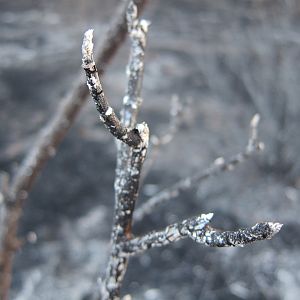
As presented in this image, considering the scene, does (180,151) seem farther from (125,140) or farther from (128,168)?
(125,140)

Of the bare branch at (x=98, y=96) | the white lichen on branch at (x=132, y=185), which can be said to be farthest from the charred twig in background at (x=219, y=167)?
the bare branch at (x=98, y=96)

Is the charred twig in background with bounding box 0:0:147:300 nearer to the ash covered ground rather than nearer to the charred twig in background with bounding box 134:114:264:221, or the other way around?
the charred twig in background with bounding box 134:114:264:221

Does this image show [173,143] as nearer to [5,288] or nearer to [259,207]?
[259,207]

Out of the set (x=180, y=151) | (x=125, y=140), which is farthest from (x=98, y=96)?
(x=180, y=151)

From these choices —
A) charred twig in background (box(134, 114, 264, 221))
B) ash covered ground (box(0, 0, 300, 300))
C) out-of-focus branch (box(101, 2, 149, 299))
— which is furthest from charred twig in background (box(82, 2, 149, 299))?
ash covered ground (box(0, 0, 300, 300))

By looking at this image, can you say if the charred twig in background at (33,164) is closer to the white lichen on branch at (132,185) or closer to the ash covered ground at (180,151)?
the white lichen on branch at (132,185)

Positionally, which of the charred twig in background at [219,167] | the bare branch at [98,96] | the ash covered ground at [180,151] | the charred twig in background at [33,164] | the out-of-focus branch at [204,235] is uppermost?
the ash covered ground at [180,151]

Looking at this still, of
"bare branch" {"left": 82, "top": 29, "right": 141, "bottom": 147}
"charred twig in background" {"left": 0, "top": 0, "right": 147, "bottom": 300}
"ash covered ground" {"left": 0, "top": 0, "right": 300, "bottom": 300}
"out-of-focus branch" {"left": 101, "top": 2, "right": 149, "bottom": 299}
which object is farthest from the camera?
"ash covered ground" {"left": 0, "top": 0, "right": 300, "bottom": 300}
